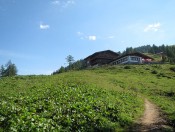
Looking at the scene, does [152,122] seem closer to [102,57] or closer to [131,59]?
[131,59]

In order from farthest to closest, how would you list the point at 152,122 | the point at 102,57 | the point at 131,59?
the point at 102,57, the point at 131,59, the point at 152,122

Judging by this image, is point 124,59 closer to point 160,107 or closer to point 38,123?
point 160,107

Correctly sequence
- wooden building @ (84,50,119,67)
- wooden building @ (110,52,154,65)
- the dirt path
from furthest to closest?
wooden building @ (84,50,119,67), wooden building @ (110,52,154,65), the dirt path

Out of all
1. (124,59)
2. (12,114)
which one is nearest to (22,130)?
(12,114)

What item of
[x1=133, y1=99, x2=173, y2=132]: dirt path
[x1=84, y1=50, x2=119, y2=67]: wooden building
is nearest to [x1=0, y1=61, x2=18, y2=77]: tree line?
[x1=84, y1=50, x2=119, y2=67]: wooden building

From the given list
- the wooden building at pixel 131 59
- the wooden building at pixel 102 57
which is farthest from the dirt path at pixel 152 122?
the wooden building at pixel 102 57

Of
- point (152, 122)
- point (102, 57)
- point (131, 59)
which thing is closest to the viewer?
point (152, 122)

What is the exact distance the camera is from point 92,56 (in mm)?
110188

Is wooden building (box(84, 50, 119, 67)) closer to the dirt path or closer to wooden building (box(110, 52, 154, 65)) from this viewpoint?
wooden building (box(110, 52, 154, 65))

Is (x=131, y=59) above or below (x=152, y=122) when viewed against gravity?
above

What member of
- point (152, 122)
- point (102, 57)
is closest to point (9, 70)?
point (102, 57)

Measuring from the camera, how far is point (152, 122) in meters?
21.4

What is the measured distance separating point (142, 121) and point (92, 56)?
8883 centimetres

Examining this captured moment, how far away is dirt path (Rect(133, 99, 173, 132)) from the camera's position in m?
18.8
